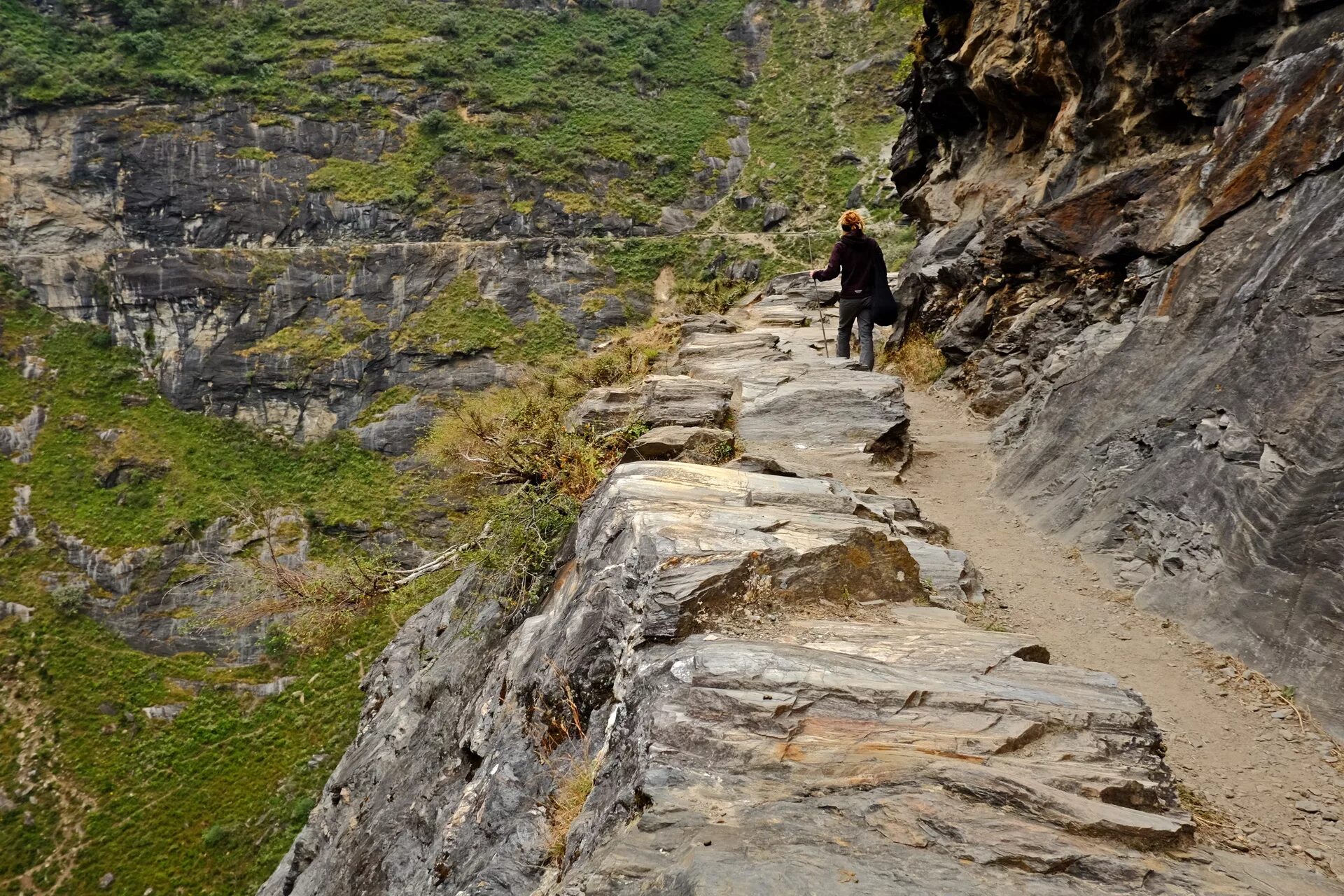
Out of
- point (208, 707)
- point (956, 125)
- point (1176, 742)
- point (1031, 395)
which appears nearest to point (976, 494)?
point (1031, 395)

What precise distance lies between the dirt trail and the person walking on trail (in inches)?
133

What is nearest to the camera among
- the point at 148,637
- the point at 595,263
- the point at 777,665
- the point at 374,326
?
the point at 777,665

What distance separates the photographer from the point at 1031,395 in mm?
7082

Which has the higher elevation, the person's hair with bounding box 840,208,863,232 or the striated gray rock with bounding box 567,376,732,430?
the person's hair with bounding box 840,208,863,232

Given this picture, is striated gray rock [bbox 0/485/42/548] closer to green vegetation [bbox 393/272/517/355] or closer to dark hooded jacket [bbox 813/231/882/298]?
green vegetation [bbox 393/272/517/355]

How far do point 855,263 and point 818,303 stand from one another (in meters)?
8.14

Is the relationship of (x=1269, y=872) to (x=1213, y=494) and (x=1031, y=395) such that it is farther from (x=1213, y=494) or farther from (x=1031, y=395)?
(x=1031, y=395)

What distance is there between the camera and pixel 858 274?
8.49 meters

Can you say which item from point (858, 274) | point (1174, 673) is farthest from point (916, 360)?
point (1174, 673)

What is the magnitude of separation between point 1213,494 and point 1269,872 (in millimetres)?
2650

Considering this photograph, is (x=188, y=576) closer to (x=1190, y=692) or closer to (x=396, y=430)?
(x=396, y=430)

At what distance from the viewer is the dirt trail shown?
2539 mm

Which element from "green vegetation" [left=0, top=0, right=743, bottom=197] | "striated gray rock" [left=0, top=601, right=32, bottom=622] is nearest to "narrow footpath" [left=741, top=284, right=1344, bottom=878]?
"striated gray rock" [left=0, top=601, right=32, bottom=622]

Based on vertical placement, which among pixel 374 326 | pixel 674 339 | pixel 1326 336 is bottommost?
pixel 374 326
